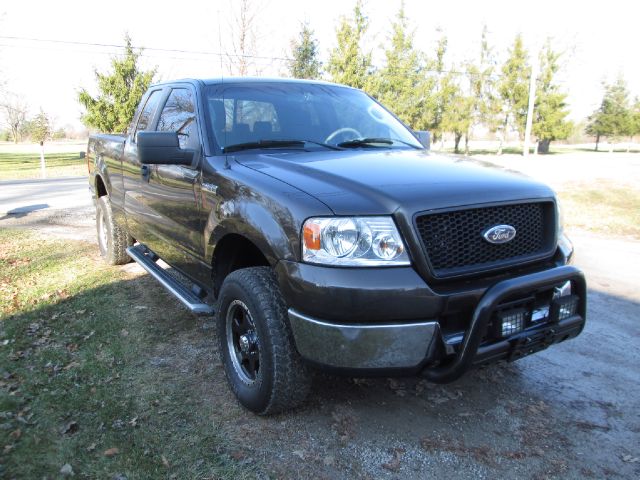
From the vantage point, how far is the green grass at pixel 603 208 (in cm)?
893

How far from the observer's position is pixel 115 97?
22781 millimetres

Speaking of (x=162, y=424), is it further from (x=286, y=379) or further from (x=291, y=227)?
(x=291, y=227)

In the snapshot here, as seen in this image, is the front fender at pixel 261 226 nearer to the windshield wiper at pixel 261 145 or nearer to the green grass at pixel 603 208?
the windshield wiper at pixel 261 145

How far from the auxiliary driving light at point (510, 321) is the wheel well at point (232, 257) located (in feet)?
4.48

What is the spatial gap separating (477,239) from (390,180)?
53cm

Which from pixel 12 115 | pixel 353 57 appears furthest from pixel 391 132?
pixel 12 115

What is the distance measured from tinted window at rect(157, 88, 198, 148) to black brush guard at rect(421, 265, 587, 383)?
2.25m

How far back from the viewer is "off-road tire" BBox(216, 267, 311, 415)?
8.95ft

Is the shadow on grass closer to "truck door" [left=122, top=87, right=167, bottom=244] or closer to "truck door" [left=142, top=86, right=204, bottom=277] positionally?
"truck door" [left=142, top=86, right=204, bottom=277]

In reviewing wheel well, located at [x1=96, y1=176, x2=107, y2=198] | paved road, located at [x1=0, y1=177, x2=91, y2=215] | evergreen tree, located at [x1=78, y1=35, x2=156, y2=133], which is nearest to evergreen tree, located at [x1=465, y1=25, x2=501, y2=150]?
evergreen tree, located at [x1=78, y1=35, x2=156, y2=133]

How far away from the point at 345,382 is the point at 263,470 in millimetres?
1006

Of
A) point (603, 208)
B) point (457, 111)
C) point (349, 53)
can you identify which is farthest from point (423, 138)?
point (457, 111)

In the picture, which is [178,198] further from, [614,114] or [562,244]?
[614,114]

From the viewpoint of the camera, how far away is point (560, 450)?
2736mm
